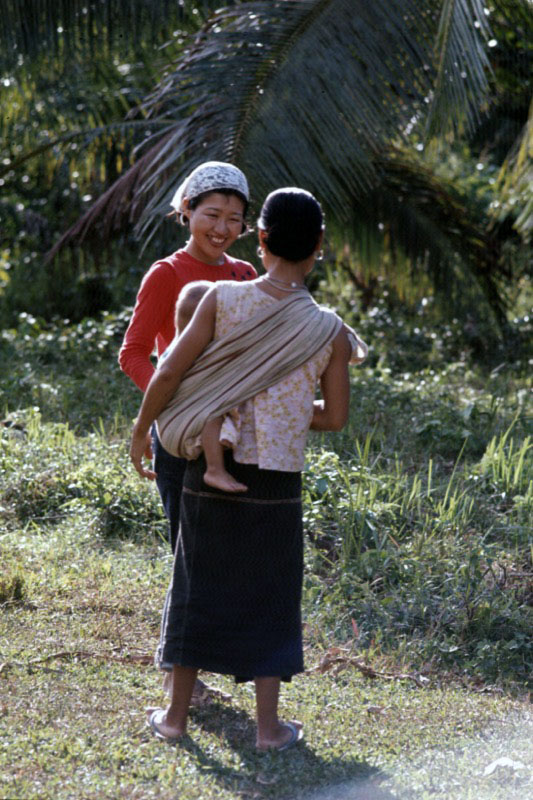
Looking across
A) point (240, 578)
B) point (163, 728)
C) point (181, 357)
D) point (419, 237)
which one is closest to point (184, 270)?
point (181, 357)

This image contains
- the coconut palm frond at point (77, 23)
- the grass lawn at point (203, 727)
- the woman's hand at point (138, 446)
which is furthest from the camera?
the coconut palm frond at point (77, 23)

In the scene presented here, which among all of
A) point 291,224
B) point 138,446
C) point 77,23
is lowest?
point 138,446

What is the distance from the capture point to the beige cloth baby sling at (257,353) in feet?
10.3

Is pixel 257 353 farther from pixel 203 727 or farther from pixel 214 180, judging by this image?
pixel 203 727

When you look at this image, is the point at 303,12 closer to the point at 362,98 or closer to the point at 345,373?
the point at 362,98

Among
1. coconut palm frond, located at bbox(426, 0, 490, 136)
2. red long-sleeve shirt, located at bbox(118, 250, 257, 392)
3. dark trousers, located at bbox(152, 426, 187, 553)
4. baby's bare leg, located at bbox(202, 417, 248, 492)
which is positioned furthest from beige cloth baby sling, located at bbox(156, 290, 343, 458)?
coconut palm frond, located at bbox(426, 0, 490, 136)

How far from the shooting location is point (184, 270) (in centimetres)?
369

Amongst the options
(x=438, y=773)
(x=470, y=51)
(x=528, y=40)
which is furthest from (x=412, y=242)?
(x=438, y=773)

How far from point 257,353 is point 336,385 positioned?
26 centimetres

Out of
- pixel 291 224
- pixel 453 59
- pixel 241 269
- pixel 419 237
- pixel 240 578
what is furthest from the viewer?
pixel 419 237

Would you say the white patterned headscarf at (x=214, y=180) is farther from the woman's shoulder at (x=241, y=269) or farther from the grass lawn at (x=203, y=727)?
the grass lawn at (x=203, y=727)

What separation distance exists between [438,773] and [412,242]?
6603 mm

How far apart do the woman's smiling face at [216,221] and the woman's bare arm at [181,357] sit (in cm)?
51

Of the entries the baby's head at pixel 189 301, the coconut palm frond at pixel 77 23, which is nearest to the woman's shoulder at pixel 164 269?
the baby's head at pixel 189 301
